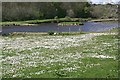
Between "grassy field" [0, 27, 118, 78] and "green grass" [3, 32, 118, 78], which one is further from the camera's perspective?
"grassy field" [0, 27, 118, 78]

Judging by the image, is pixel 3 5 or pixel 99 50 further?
pixel 3 5

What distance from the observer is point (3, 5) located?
146125mm

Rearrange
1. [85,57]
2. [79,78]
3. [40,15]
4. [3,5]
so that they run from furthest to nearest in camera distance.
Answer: [40,15] → [3,5] → [85,57] → [79,78]

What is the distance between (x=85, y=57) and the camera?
103 feet

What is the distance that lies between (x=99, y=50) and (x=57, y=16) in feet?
400

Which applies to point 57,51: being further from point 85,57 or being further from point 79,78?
point 79,78

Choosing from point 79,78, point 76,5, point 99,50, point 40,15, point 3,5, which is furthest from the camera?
point 76,5

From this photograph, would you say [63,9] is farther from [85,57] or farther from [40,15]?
[85,57]

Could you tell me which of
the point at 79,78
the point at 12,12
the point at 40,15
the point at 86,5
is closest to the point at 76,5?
the point at 86,5

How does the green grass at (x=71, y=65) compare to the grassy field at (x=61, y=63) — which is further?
the grassy field at (x=61, y=63)

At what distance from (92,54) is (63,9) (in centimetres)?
13166

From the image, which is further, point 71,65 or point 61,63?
point 61,63

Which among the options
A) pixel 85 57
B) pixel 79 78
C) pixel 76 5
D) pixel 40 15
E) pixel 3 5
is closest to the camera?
pixel 79 78

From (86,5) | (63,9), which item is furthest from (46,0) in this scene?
(86,5)
